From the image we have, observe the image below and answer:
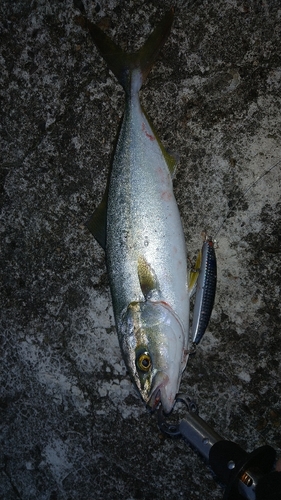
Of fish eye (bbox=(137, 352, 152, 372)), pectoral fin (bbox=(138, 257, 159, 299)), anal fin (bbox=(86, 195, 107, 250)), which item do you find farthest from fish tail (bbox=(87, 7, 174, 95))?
fish eye (bbox=(137, 352, 152, 372))

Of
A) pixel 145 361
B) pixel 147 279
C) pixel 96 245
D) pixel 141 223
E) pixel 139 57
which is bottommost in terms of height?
pixel 145 361

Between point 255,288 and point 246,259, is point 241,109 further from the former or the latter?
point 255,288

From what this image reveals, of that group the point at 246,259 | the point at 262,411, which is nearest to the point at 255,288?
the point at 246,259

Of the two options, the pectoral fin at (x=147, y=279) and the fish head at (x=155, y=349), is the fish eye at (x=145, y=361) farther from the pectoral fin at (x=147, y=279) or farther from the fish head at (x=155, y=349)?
the pectoral fin at (x=147, y=279)

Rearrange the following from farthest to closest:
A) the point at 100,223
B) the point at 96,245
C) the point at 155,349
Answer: the point at 96,245, the point at 100,223, the point at 155,349

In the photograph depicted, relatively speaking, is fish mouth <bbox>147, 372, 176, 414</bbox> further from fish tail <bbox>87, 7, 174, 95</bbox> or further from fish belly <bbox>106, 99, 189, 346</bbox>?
fish tail <bbox>87, 7, 174, 95</bbox>

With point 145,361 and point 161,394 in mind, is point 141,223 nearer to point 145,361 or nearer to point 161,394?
point 145,361

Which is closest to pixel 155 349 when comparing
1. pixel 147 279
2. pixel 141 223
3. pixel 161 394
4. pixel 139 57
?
pixel 161 394
